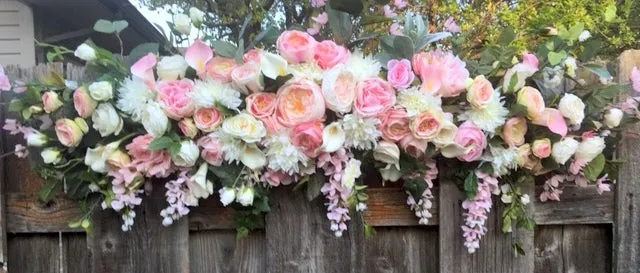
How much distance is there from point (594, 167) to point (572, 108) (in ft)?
0.70

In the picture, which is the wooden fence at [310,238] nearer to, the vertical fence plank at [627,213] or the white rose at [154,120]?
the vertical fence plank at [627,213]

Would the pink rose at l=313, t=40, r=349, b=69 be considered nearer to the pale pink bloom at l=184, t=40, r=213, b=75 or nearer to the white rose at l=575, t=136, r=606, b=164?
the pale pink bloom at l=184, t=40, r=213, b=75

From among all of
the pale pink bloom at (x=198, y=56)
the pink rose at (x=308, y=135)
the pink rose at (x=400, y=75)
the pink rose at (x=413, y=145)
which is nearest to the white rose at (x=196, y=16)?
the pale pink bloom at (x=198, y=56)

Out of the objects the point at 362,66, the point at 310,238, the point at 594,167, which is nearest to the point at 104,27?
the point at 362,66

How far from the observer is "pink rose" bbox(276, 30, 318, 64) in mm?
1353

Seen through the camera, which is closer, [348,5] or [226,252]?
[348,5]

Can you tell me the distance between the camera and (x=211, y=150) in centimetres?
136

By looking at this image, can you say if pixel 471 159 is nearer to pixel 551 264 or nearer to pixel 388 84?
pixel 388 84

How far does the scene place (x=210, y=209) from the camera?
151 cm

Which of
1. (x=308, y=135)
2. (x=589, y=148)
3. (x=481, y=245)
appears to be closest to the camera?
(x=308, y=135)

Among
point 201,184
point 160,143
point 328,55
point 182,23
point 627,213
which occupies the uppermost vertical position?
point 182,23

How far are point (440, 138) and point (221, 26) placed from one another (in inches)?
282

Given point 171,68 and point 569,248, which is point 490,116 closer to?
point 569,248

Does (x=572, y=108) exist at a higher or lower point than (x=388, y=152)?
higher
